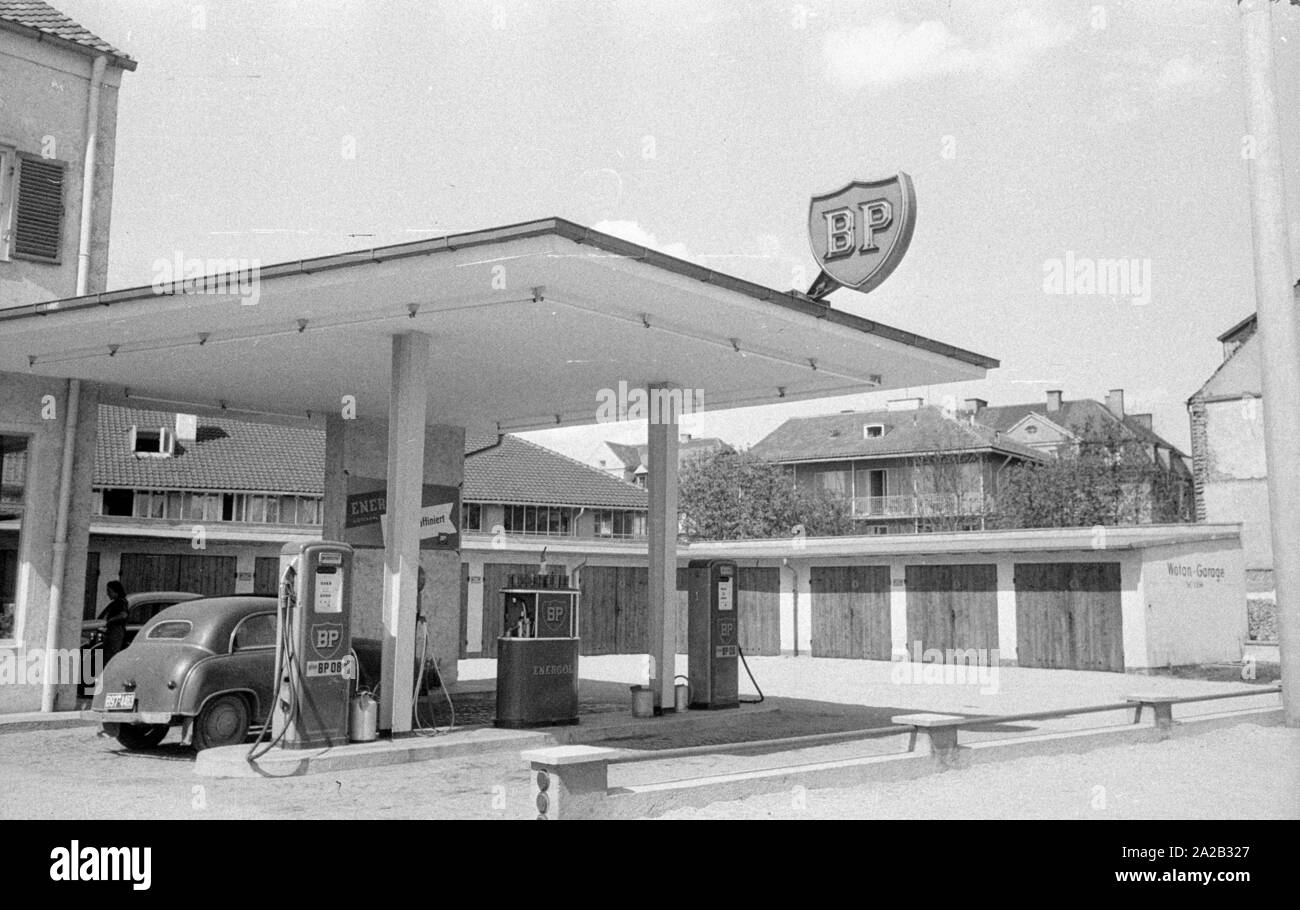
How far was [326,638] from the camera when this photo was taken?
430 inches

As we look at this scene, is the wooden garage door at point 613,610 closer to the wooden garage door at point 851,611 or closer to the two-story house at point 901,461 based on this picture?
the wooden garage door at point 851,611

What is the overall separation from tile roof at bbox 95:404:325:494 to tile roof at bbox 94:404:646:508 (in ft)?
0.09

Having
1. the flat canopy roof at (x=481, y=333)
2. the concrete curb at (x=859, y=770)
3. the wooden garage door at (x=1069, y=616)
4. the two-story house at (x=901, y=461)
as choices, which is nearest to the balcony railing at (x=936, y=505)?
the two-story house at (x=901, y=461)

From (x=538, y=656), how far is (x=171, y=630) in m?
3.66

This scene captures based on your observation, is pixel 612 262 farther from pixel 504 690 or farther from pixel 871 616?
pixel 871 616

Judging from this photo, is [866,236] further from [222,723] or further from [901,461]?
[901,461]

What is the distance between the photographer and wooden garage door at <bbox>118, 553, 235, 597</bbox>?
26953 mm

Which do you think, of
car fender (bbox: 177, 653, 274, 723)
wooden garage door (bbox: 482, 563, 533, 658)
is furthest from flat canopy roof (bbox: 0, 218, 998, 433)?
wooden garage door (bbox: 482, 563, 533, 658)

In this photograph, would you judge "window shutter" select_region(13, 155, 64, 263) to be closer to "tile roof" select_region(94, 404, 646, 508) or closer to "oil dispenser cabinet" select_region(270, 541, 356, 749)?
"oil dispenser cabinet" select_region(270, 541, 356, 749)

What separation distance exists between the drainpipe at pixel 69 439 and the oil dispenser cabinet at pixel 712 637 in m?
7.31

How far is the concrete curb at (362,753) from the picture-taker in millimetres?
10062

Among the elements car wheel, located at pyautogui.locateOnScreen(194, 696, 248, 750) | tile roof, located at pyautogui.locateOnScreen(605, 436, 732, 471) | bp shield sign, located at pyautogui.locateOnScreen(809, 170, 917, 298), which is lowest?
car wheel, located at pyautogui.locateOnScreen(194, 696, 248, 750)

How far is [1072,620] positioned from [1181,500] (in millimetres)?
34574

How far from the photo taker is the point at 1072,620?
86.1ft
